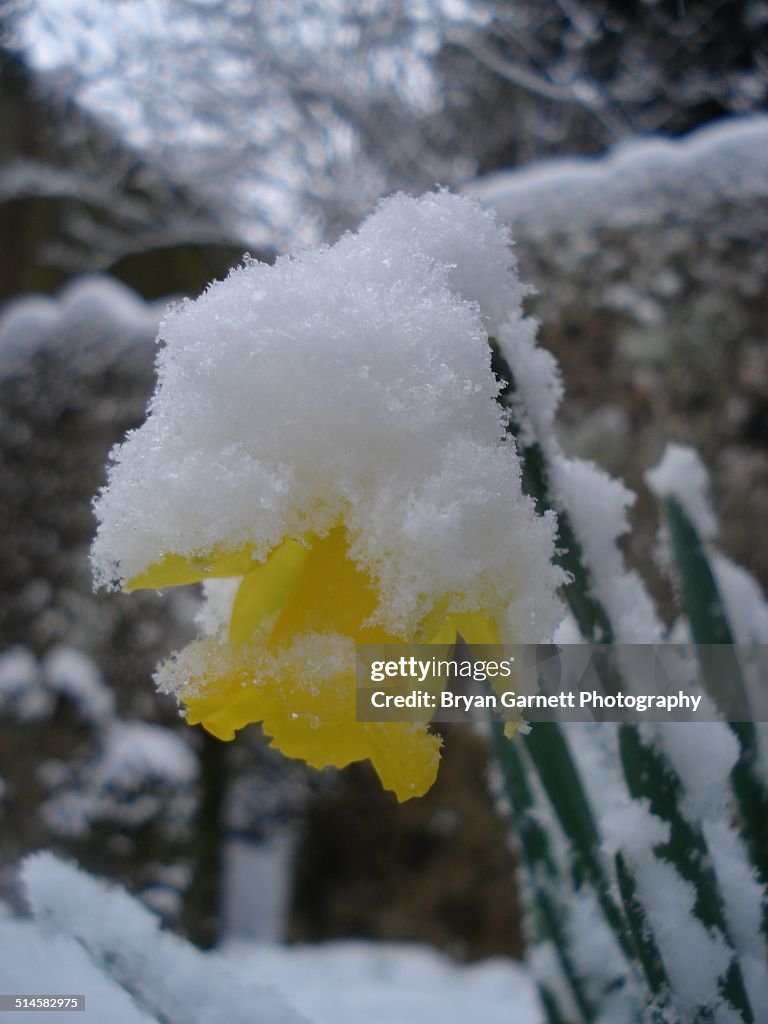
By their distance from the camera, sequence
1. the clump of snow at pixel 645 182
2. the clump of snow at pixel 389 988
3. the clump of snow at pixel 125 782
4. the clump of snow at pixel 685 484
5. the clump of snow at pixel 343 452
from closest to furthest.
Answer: the clump of snow at pixel 343 452
the clump of snow at pixel 685 484
the clump of snow at pixel 389 988
the clump of snow at pixel 645 182
the clump of snow at pixel 125 782

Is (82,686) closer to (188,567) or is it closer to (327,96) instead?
(188,567)

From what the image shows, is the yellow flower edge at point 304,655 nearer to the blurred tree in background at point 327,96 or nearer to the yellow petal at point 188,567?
the yellow petal at point 188,567

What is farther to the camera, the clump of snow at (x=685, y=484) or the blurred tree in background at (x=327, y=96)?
the blurred tree in background at (x=327, y=96)

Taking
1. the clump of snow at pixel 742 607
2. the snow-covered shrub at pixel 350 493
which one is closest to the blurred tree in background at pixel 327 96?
the clump of snow at pixel 742 607

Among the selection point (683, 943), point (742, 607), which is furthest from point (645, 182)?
point (683, 943)

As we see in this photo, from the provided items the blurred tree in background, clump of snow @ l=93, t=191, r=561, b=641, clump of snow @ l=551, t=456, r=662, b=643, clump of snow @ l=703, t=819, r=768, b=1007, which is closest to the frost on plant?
Answer: clump of snow @ l=93, t=191, r=561, b=641

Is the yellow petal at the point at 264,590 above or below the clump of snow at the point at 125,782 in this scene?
below

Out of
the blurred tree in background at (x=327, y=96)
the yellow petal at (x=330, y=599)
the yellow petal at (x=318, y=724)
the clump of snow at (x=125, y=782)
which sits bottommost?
the yellow petal at (x=318, y=724)
